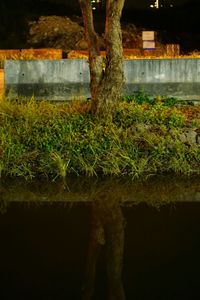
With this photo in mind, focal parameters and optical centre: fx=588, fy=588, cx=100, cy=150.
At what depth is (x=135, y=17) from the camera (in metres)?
34.4

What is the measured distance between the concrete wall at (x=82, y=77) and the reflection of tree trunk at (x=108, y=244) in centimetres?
484

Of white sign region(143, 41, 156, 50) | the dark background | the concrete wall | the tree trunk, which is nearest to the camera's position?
the tree trunk

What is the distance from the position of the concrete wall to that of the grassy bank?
72.8 inches

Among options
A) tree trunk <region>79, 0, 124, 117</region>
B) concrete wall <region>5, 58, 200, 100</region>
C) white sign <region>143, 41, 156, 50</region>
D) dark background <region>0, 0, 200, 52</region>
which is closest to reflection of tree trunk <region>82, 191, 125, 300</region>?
tree trunk <region>79, 0, 124, 117</region>

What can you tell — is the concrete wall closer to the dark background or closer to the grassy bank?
the grassy bank

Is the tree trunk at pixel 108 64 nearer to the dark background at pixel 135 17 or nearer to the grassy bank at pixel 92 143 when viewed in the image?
the grassy bank at pixel 92 143

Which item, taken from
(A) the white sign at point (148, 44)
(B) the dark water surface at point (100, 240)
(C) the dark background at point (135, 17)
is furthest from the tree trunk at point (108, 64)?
(C) the dark background at point (135, 17)

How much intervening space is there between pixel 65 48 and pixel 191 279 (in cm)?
1836

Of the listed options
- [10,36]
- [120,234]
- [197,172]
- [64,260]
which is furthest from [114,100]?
[10,36]

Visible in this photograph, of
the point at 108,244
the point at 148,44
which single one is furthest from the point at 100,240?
the point at 148,44

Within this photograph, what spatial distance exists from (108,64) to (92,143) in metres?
1.69

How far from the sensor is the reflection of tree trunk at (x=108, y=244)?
554 centimetres

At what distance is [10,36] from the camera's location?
27031 millimetres

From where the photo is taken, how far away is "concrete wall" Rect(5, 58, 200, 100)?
12820 mm
